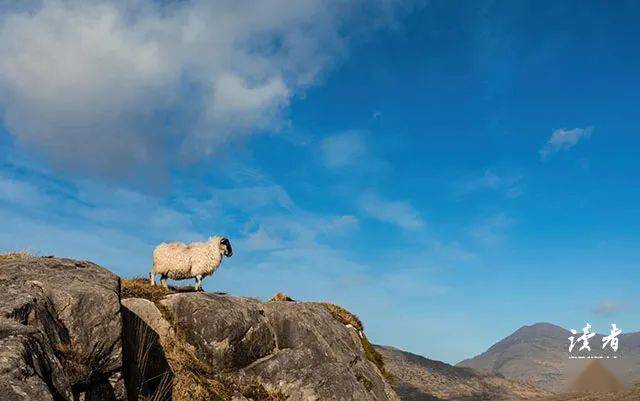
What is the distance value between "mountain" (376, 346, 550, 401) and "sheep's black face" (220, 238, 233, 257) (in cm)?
5160

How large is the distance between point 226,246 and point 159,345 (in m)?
9.60

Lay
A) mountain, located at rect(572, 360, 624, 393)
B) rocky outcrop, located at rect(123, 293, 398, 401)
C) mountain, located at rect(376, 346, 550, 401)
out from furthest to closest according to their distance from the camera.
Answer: mountain, located at rect(376, 346, 550, 401), mountain, located at rect(572, 360, 624, 393), rocky outcrop, located at rect(123, 293, 398, 401)

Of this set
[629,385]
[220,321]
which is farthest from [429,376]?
[220,321]

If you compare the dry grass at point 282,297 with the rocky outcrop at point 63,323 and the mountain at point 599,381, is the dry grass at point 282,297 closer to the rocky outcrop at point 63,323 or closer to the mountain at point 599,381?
the rocky outcrop at point 63,323

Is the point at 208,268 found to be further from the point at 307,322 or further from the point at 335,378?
the point at 335,378

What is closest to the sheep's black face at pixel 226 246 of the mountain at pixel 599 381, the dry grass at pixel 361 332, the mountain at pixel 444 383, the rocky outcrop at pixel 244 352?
the dry grass at pixel 361 332

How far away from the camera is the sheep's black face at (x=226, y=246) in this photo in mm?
24797

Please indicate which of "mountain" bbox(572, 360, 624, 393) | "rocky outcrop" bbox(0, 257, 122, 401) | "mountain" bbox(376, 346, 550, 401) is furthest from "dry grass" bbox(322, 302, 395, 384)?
"mountain" bbox(376, 346, 550, 401)

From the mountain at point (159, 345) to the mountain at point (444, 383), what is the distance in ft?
184

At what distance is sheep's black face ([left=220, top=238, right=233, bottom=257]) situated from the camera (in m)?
24.8

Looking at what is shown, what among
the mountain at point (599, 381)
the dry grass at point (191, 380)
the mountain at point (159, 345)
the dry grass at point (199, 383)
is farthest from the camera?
the mountain at point (599, 381)

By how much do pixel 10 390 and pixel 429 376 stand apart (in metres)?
89.3

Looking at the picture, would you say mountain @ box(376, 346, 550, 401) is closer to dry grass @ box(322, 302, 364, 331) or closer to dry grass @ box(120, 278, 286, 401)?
dry grass @ box(322, 302, 364, 331)

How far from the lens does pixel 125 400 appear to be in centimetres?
→ 1302
